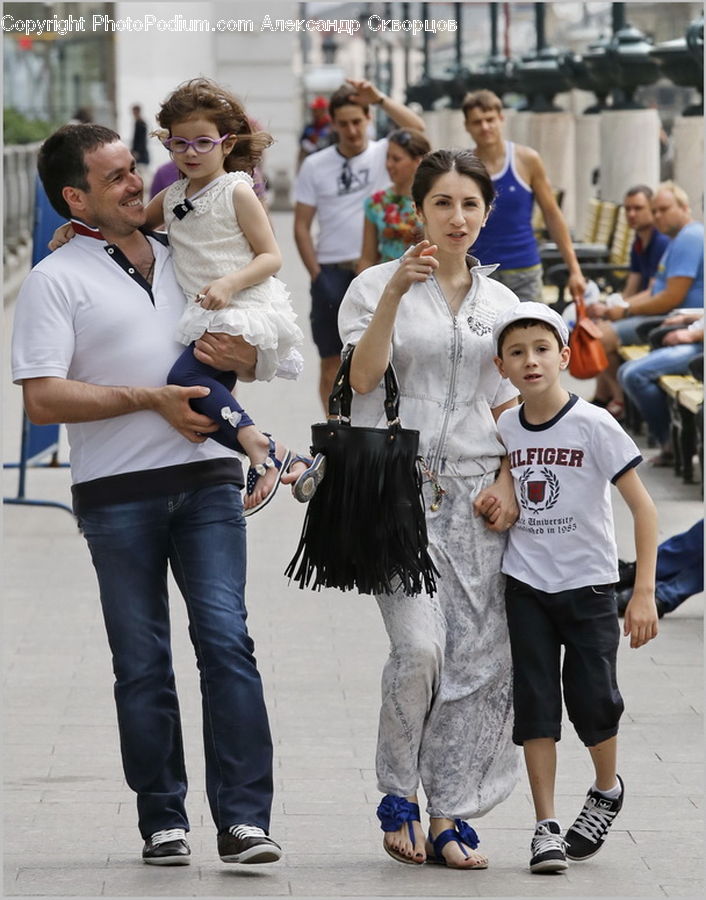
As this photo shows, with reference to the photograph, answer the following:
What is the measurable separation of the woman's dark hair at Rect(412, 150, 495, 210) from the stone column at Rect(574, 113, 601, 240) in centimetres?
1860

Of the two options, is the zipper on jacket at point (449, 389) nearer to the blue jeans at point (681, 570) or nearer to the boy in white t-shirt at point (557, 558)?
the boy in white t-shirt at point (557, 558)

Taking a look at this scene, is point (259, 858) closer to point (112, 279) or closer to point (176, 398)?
point (176, 398)

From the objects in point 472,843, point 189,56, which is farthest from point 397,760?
point 189,56

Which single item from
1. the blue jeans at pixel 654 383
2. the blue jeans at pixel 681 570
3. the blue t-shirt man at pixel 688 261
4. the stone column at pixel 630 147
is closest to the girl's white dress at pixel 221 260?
the blue jeans at pixel 681 570

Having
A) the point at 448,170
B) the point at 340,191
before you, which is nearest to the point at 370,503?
the point at 448,170

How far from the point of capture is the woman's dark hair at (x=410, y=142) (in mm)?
9281

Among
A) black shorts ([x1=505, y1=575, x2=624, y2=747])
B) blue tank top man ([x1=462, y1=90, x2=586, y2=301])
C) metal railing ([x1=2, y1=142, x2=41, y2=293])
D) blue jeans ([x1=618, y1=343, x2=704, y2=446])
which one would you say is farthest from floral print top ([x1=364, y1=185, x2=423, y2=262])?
metal railing ([x1=2, y1=142, x2=41, y2=293])

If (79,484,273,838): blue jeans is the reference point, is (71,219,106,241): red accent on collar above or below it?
above

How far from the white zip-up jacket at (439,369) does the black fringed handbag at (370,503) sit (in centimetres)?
6

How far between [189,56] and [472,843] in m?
43.5

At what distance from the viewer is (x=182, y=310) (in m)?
4.70

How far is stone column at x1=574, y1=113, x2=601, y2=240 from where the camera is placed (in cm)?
2327

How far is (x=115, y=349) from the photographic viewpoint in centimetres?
462

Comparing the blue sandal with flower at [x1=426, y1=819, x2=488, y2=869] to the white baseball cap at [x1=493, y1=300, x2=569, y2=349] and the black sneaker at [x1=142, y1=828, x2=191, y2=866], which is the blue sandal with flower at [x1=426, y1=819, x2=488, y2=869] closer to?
the black sneaker at [x1=142, y1=828, x2=191, y2=866]
